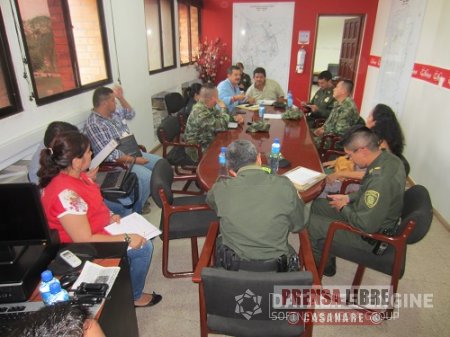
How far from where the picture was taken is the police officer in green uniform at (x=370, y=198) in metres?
1.70

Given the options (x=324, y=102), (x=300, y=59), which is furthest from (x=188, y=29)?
(x=324, y=102)

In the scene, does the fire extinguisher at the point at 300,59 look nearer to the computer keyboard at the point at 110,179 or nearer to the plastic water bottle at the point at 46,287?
the computer keyboard at the point at 110,179

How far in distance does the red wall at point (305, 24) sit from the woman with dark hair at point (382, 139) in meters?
4.43

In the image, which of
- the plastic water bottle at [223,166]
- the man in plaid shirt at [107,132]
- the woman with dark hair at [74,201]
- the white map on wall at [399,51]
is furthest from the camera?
the white map on wall at [399,51]

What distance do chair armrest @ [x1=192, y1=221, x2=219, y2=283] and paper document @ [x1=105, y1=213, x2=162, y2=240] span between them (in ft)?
1.12

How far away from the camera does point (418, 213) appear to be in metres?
1.60

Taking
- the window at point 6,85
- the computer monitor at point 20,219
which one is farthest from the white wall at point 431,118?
the window at point 6,85

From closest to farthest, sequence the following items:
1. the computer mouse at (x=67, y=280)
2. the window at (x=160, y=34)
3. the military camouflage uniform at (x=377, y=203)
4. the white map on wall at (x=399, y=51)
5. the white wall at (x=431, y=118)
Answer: the computer mouse at (x=67, y=280), the military camouflage uniform at (x=377, y=203), the white wall at (x=431, y=118), the white map on wall at (x=399, y=51), the window at (x=160, y=34)

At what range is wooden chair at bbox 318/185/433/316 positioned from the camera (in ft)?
5.22

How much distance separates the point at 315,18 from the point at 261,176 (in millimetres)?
6025

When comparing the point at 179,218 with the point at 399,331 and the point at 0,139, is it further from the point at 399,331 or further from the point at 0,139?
the point at 399,331

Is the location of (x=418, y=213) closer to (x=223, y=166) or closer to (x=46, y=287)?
(x=223, y=166)

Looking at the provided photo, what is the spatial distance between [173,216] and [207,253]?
74 cm

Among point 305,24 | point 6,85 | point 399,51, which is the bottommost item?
point 6,85
